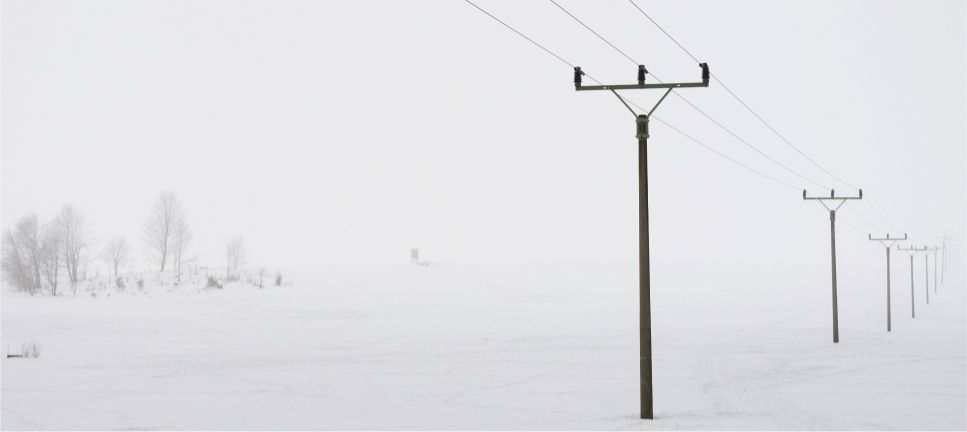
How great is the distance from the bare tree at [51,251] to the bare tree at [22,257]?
529 millimetres

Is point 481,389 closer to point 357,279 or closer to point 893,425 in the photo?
point 893,425

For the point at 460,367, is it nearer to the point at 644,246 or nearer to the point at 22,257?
the point at 644,246

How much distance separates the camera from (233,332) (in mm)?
37500

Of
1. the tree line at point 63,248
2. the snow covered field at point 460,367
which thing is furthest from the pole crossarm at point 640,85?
the tree line at point 63,248

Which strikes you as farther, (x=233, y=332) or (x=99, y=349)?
(x=233, y=332)

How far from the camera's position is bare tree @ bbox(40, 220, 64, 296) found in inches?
2616

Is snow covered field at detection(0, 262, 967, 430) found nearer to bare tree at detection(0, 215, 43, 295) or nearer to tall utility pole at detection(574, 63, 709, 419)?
tall utility pole at detection(574, 63, 709, 419)

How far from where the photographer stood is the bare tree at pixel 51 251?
6644cm

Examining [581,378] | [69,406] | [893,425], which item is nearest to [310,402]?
[69,406]

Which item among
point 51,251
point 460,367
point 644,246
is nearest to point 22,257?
point 51,251

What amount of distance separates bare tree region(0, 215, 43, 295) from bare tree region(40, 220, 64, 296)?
0.53 metres

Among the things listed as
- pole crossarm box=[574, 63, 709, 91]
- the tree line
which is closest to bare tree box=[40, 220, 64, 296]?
the tree line

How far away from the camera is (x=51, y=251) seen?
67.4 metres

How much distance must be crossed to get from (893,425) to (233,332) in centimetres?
2994
